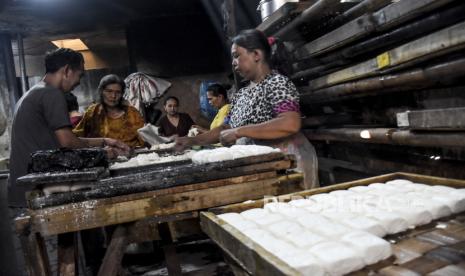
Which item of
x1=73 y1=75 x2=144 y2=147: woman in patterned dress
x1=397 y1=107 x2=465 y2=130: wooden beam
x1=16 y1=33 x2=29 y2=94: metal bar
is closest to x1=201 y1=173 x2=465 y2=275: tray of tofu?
x1=397 y1=107 x2=465 y2=130: wooden beam

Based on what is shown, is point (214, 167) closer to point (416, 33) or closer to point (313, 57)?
point (416, 33)

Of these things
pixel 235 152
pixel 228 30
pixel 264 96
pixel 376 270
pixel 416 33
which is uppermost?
pixel 228 30

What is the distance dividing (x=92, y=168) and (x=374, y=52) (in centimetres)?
262

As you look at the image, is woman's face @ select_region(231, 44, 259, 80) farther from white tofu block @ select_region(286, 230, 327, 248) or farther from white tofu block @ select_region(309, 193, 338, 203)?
white tofu block @ select_region(286, 230, 327, 248)

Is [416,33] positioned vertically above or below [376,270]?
above

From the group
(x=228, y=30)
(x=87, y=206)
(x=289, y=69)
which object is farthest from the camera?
(x=228, y=30)

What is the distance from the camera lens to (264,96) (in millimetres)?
3033

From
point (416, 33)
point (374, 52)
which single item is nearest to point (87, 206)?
point (416, 33)

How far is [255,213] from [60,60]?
2680 mm

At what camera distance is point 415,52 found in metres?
2.36

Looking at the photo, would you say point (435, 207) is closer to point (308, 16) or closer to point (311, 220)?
point (311, 220)

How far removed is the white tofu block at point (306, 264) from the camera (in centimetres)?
98

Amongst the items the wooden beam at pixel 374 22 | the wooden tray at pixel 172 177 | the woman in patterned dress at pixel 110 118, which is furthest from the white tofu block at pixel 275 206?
the woman in patterned dress at pixel 110 118

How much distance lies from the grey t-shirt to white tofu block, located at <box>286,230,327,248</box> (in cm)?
247
